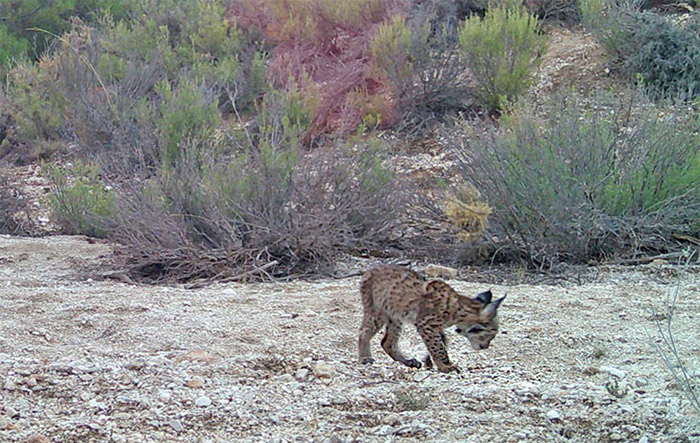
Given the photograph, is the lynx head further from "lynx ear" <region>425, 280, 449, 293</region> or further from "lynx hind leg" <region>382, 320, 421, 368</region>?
"lynx hind leg" <region>382, 320, 421, 368</region>

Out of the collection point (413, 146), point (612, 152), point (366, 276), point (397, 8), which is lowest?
point (413, 146)

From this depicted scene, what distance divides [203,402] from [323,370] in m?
0.81

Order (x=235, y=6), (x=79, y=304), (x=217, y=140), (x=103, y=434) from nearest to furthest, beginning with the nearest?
(x=103, y=434)
(x=79, y=304)
(x=217, y=140)
(x=235, y=6)

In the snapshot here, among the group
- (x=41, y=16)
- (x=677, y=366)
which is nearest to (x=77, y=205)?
(x=677, y=366)

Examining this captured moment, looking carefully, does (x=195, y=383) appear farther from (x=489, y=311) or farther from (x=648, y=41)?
(x=648, y=41)

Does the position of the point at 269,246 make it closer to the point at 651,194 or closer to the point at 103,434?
the point at 651,194

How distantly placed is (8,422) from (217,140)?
29.7 ft

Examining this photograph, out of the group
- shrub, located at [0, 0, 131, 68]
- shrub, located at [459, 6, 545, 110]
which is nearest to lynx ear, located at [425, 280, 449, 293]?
shrub, located at [459, 6, 545, 110]

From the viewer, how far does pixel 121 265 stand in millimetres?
9625

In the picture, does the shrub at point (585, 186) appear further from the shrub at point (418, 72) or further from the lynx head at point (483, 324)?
the shrub at point (418, 72)

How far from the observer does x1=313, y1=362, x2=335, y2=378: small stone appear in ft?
17.7

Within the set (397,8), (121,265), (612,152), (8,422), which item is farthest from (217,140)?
(8,422)

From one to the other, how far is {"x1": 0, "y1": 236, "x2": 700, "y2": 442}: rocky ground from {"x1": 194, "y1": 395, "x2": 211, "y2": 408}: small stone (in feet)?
0.03

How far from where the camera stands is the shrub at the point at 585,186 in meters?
9.37
